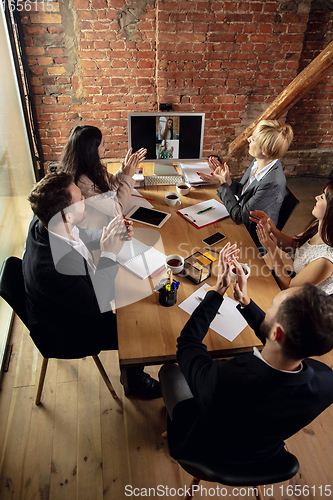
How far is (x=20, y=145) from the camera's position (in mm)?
3045

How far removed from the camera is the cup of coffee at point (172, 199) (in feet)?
7.63

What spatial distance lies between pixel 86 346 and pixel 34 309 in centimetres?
35

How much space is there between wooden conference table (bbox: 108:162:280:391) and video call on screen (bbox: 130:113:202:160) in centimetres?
72

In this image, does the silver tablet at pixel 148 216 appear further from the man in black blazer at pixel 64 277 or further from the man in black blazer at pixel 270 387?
the man in black blazer at pixel 270 387

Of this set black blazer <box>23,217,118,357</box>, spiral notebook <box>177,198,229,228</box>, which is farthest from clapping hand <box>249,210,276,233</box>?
black blazer <box>23,217,118,357</box>

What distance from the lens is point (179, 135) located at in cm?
258

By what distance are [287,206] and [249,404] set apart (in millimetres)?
1624


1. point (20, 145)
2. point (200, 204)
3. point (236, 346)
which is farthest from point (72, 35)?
point (236, 346)

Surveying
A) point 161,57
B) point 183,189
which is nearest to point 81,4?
point 161,57

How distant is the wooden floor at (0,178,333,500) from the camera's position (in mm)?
1633

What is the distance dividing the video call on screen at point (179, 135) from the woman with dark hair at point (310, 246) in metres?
0.88

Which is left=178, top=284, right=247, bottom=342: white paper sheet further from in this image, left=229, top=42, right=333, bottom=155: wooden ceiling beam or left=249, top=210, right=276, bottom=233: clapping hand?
left=229, top=42, right=333, bottom=155: wooden ceiling beam

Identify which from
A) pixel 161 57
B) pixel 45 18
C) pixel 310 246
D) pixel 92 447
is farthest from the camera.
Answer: pixel 161 57

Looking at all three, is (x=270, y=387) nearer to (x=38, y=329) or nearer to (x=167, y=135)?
(x=38, y=329)
